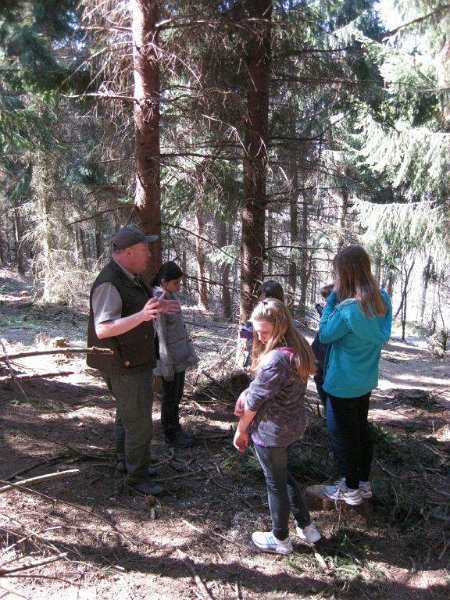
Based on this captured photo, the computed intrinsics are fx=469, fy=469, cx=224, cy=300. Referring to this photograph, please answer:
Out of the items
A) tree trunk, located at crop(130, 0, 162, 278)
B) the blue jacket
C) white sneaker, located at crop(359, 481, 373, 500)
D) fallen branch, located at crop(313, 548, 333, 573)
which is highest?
tree trunk, located at crop(130, 0, 162, 278)

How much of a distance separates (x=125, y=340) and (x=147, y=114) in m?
2.74

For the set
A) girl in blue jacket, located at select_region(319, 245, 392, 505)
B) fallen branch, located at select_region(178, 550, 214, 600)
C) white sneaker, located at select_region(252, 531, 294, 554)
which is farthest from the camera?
girl in blue jacket, located at select_region(319, 245, 392, 505)

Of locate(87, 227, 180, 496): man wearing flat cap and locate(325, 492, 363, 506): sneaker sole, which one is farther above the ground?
locate(87, 227, 180, 496): man wearing flat cap

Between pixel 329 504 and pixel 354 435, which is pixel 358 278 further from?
pixel 329 504

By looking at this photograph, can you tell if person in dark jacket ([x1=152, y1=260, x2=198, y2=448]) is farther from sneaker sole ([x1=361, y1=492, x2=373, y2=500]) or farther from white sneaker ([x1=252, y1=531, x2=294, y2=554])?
sneaker sole ([x1=361, y1=492, x2=373, y2=500])

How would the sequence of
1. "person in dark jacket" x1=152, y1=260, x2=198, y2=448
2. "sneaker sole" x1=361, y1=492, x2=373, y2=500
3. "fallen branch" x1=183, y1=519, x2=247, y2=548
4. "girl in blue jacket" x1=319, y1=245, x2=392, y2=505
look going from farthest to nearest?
"person in dark jacket" x1=152, y1=260, x2=198, y2=448 < "sneaker sole" x1=361, y1=492, x2=373, y2=500 < "girl in blue jacket" x1=319, y1=245, x2=392, y2=505 < "fallen branch" x1=183, y1=519, x2=247, y2=548

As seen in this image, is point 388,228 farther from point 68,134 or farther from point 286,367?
point 68,134

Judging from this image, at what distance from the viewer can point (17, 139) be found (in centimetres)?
952

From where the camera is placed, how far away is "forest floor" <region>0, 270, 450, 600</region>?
9.41 ft

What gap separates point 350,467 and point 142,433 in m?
1.64

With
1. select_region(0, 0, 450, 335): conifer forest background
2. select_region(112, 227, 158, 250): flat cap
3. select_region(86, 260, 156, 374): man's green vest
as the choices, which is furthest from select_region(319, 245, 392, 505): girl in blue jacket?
select_region(0, 0, 450, 335): conifer forest background

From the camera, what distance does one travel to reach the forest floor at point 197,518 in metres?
2.87

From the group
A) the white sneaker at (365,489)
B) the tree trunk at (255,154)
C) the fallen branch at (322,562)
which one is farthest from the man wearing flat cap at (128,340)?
the tree trunk at (255,154)

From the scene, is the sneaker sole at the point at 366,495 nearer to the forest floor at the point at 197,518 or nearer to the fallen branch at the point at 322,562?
the forest floor at the point at 197,518
